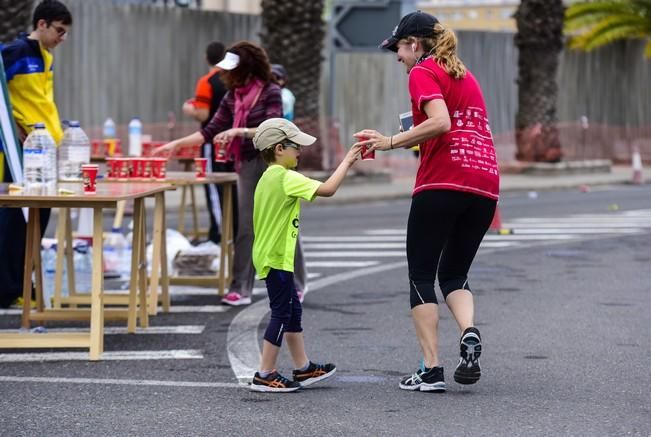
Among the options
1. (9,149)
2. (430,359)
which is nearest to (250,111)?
(9,149)

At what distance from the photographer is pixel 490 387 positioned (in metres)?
7.28

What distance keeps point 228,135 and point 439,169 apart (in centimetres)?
309

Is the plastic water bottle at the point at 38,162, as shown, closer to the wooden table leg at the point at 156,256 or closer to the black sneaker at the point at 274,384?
the wooden table leg at the point at 156,256

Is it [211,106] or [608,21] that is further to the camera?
[608,21]

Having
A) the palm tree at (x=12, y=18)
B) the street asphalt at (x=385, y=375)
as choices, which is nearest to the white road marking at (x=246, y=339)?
the street asphalt at (x=385, y=375)

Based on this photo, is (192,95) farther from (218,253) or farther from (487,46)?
(218,253)

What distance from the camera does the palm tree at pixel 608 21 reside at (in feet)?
107

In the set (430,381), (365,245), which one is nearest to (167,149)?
(430,381)

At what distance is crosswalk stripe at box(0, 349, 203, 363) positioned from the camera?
8180mm

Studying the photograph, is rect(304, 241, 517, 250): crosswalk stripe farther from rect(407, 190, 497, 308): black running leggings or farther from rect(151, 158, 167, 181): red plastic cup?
rect(407, 190, 497, 308): black running leggings

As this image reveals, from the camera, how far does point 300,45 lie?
2314cm

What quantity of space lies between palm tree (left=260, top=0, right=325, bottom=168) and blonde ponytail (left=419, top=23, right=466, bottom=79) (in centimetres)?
1579

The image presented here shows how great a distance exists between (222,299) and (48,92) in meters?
2.00

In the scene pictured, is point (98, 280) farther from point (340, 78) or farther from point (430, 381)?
point (340, 78)
